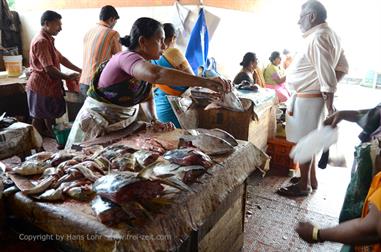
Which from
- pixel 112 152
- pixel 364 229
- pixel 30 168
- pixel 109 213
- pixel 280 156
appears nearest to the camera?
pixel 364 229

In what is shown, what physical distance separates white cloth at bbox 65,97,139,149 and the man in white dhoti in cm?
202

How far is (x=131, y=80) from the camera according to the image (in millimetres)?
2391

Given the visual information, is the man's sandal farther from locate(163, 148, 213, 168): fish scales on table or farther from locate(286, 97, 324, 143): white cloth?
Result: locate(163, 148, 213, 168): fish scales on table

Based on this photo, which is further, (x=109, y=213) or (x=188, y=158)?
(x=188, y=158)

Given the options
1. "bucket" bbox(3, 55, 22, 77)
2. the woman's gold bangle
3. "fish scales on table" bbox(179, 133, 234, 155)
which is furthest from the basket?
the woman's gold bangle

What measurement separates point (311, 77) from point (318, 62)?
0.21 metres

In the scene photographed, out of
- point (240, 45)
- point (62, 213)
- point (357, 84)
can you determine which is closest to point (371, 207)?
point (62, 213)

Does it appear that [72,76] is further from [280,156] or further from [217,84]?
[280,156]

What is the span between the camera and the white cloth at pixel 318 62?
3.12m

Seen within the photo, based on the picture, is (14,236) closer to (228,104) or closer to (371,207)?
(371,207)

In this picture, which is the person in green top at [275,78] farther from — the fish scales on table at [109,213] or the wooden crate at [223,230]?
the fish scales on table at [109,213]

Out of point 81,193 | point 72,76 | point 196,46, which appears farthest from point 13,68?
point 81,193

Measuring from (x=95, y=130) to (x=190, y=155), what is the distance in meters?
0.99

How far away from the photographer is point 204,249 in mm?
1900
